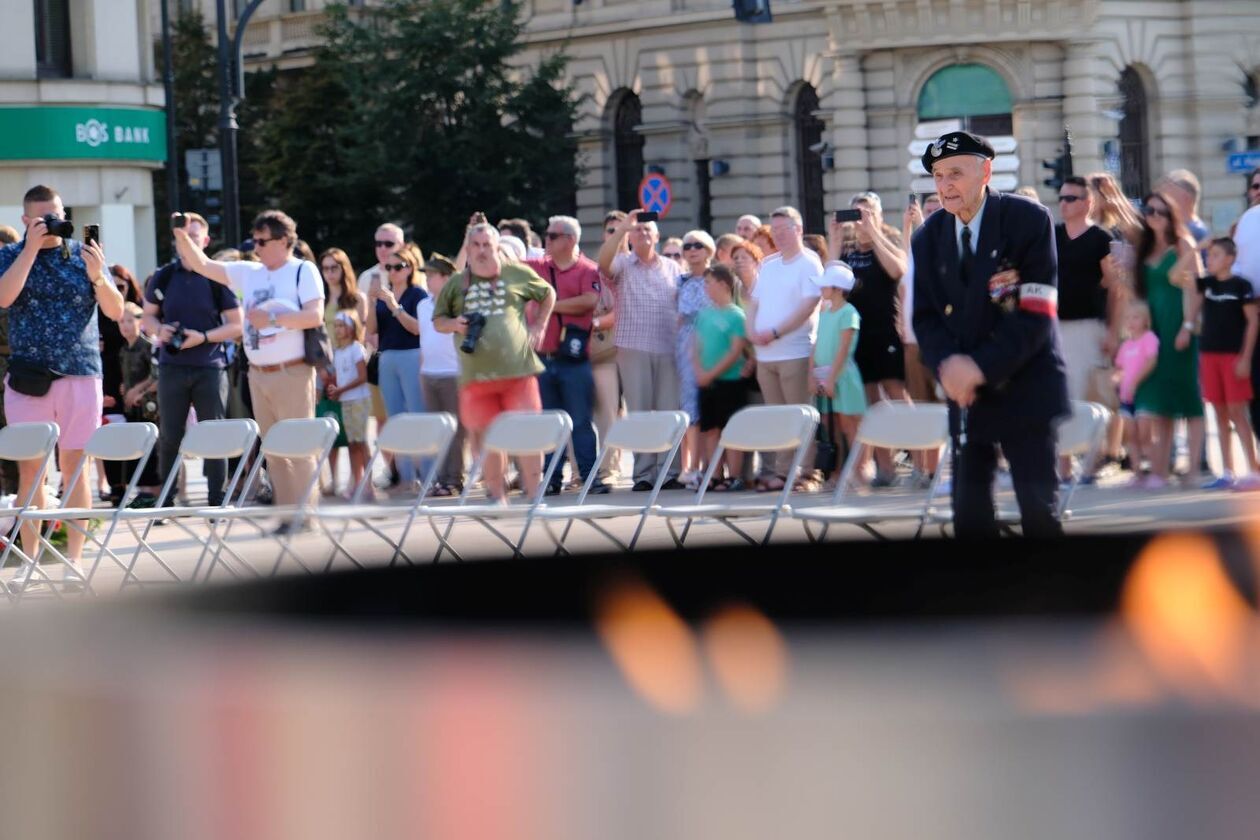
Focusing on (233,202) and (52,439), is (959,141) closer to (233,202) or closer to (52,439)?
(52,439)

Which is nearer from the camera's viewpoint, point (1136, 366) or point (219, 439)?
point (219, 439)

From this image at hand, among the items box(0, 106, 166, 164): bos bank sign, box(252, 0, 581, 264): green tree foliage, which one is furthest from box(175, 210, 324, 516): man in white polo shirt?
box(252, 0, 581, 264): green tree foliage

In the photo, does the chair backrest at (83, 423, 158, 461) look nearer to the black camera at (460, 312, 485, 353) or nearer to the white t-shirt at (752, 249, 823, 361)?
the black camera at (460, 312, 485, 353)

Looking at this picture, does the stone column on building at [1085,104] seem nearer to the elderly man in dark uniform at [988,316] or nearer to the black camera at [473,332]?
the black camera at [473,332]

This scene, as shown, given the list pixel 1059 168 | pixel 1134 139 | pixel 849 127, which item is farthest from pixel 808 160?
pixel 1059 168

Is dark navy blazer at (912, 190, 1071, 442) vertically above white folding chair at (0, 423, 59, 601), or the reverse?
dark navy blazer at (912, 190, 1071, 442)

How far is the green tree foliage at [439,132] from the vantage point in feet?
133

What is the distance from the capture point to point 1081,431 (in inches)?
357

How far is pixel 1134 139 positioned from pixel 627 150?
10.0 metres

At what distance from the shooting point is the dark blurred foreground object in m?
1.28

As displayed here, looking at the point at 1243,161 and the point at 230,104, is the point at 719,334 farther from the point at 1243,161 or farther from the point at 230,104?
the point at 1243,161

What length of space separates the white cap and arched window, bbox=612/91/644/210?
3024 centimetres

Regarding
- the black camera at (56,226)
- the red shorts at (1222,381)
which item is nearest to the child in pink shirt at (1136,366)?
the red shorts at (1222,381)

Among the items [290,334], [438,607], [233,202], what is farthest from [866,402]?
[233,202]
